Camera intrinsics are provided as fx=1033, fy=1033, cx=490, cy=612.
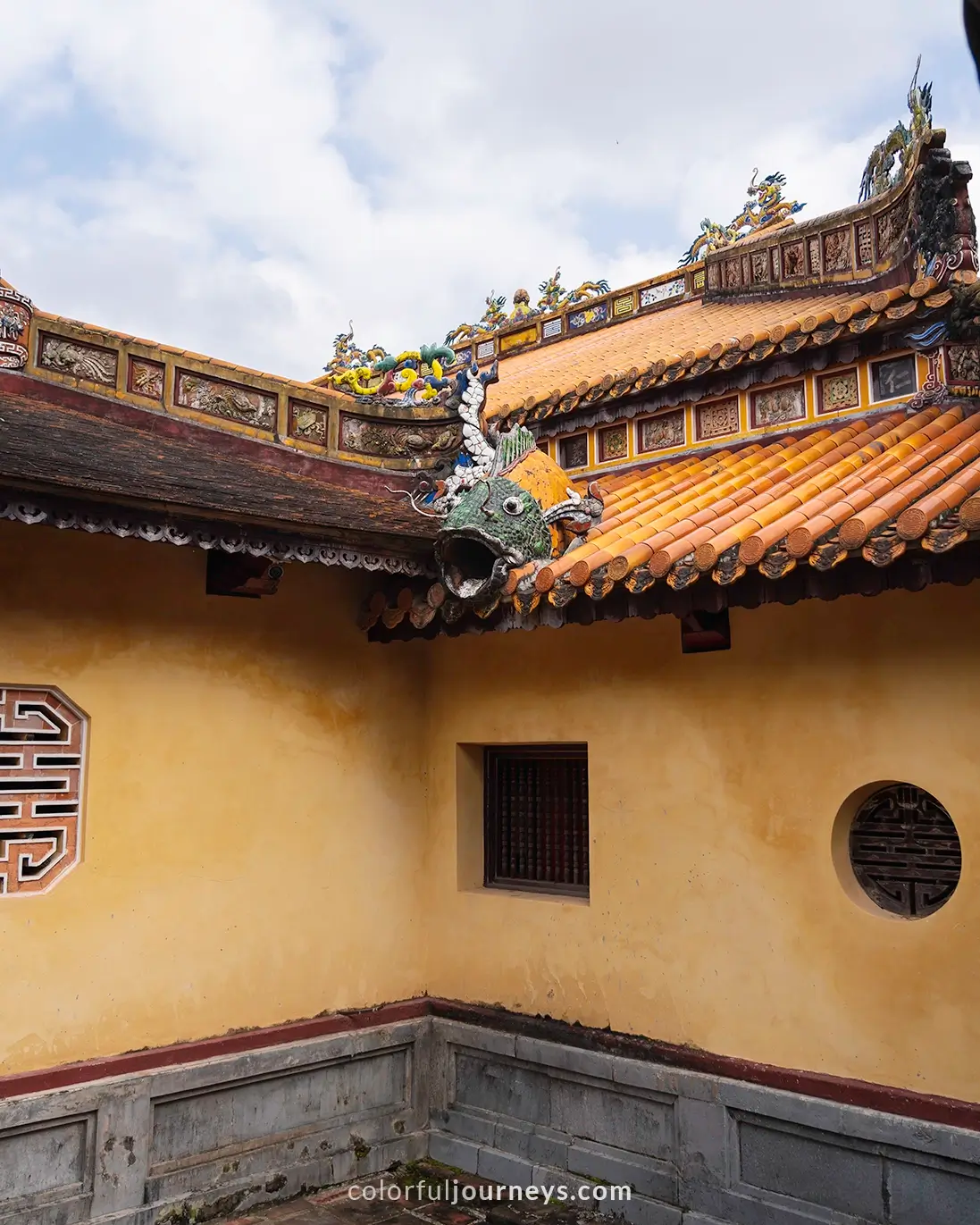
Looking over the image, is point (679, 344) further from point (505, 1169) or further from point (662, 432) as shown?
point (505, 1169)

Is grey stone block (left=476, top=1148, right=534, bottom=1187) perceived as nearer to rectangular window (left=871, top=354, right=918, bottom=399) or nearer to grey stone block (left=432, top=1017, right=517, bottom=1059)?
grey stone block (left=432, top=1017, right=517, bottom=1059)

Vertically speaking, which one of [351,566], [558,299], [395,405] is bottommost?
[351,566]

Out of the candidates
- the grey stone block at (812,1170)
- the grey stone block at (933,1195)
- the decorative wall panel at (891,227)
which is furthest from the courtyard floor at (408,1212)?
the decorative wall panel at (891,227)

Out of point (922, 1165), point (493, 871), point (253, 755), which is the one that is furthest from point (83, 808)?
point (922, 1165)

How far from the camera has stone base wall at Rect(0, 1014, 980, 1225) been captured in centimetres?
514

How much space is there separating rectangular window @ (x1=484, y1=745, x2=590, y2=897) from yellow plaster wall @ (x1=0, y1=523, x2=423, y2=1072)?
0.59m

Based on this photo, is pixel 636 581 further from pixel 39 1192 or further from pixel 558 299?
pixel 558 299

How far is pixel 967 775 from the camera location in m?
5.03

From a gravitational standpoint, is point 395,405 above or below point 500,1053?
above

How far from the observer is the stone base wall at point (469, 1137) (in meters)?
5.14

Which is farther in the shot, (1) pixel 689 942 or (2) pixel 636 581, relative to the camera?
(1) pixel 689 942

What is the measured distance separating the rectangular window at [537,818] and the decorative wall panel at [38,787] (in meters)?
2.91

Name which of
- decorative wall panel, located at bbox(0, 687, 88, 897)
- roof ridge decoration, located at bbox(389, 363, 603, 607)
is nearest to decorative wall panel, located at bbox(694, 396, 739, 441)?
roof ridge decoration, located at bbox(389, 363, 603, 607)

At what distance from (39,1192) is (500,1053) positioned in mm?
2799
